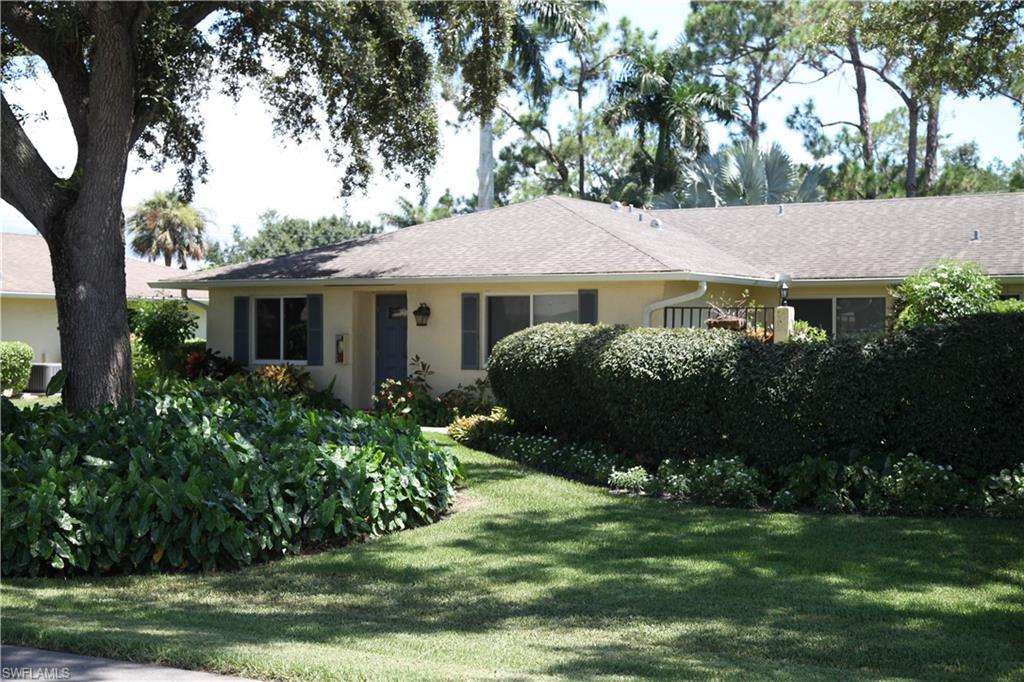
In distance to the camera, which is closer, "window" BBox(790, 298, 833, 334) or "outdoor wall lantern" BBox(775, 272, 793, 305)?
"outdoor wall lantern" BBox(775, 272, 793, 305)

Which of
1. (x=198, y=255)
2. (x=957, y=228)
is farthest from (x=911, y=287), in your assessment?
(x=198, y=255)

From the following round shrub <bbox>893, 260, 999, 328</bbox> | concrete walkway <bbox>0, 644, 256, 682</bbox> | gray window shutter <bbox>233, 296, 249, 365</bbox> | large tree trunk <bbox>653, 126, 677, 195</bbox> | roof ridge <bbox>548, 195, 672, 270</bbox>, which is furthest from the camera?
large tree trunk <bbox>653, 126, 677, 195</bbox>

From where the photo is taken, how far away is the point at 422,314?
1920cm

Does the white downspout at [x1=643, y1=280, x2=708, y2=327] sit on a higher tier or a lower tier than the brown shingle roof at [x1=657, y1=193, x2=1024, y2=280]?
lower

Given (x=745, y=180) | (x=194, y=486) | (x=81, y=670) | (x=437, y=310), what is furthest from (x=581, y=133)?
(x=81, y=670)

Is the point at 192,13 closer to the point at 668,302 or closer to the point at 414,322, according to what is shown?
the point at 414,322

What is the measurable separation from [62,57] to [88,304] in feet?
11.9

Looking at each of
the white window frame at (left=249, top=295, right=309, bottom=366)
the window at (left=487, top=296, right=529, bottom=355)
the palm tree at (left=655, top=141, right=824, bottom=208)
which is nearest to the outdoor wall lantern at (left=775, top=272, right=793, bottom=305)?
the window at (left=487, top=296, right=529, bottom=355)

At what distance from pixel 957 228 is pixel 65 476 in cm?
1706

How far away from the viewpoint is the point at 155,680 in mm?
5379

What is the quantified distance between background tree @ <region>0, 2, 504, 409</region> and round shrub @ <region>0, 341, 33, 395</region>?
28.1 feet

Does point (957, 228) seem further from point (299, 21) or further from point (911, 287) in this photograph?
point (299, 21)

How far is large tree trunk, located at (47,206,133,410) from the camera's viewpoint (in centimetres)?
1259

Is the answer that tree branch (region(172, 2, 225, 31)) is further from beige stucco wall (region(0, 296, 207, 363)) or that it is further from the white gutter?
beige stucco wall (region(0, 296, 207, 363))
